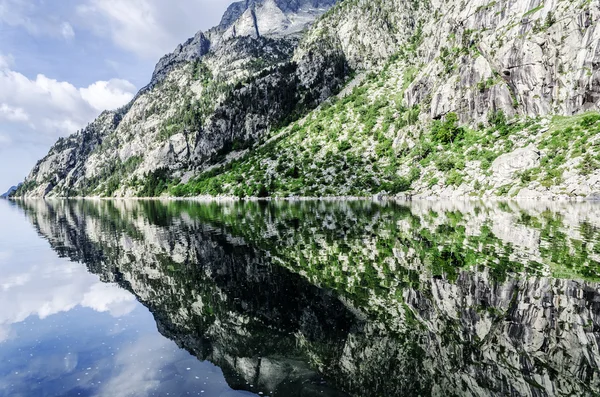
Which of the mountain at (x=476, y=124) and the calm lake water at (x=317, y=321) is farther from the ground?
the mountain at (x=476, y=124)

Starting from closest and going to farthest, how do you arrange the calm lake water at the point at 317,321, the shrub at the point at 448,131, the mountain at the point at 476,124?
the calm lake water at the point at 317,321, the mountain at the point at 476,124, the shrub at the point at 448,131

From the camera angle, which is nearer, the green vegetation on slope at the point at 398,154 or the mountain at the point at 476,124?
the green vegetation on slope at the point at 398,154

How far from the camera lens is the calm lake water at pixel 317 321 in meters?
11.5

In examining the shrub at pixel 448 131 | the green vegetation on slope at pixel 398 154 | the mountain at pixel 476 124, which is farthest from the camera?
the shrub at pixel 448 131

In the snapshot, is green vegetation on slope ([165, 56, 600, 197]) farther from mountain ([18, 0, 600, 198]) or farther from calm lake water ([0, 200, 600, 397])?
calm lake water ([0, 200, 600, 397])

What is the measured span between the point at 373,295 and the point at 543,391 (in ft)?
30.2

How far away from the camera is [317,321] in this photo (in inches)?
639

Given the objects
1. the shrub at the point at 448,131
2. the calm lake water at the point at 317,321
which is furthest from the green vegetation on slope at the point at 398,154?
the calm lake water at the point at 317,321

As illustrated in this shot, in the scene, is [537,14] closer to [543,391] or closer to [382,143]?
[382,143]

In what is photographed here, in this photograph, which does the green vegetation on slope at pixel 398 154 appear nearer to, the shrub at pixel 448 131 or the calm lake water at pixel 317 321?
the shrub at pixel 448 131

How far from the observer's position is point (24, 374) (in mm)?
12906

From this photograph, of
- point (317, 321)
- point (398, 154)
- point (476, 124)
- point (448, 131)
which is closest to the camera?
point (317, 321)

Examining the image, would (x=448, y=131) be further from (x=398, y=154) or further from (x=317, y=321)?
(x=317, y=321)

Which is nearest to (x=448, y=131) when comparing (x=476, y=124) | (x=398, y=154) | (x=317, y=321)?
(x=476, y=124)
